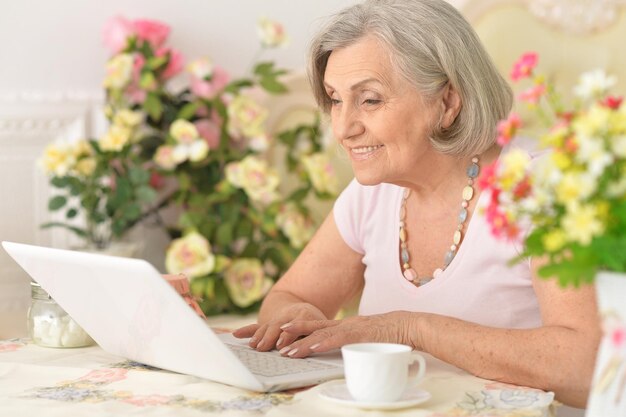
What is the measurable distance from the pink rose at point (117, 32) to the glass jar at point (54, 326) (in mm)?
1501

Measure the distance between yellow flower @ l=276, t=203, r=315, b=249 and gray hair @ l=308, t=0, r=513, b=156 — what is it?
4.10 ft

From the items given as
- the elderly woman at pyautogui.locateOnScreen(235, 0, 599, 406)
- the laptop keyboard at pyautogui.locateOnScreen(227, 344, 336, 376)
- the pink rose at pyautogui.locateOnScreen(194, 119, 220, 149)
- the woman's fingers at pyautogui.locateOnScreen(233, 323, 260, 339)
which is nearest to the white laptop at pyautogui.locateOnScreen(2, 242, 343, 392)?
the laptop keyboard at pyautogui.locateOnScreen(227, 344, 336, 376)

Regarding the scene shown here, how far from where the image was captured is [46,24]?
2.94 meters

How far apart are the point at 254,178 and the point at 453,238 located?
1252 mm

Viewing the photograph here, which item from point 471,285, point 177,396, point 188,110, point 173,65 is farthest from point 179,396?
point 173,65

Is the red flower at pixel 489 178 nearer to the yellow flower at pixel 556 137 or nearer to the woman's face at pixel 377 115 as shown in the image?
the yellow flower at pixel 556 137

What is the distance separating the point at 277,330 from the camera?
1547 millimetres

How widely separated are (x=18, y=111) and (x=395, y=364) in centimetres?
199

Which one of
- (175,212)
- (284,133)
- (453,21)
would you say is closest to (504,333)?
(453,21)

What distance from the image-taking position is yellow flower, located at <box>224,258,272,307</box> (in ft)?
9.91

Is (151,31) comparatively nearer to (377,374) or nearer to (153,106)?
(153,106)

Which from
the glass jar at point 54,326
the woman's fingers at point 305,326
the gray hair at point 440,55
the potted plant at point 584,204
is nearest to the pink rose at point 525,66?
the potted plant at point 584,204

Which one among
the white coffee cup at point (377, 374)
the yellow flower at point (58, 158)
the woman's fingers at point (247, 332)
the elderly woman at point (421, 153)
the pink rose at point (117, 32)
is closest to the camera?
the white coffee cup at point (377, 374)

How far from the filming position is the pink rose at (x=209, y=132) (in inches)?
121
